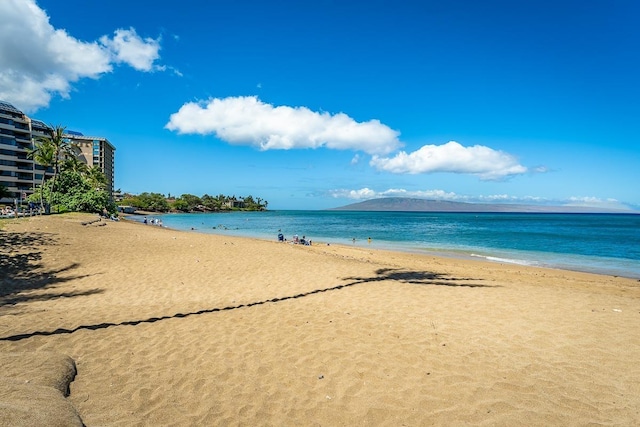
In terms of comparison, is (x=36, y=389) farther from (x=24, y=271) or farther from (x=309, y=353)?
(x=24, y=271)

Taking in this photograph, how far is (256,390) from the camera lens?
4.95 metres

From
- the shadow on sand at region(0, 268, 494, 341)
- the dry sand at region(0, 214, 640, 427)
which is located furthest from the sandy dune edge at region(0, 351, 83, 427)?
the shadow on sand at region(0, 268, 494, 341)

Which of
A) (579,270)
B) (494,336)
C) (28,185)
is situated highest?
(28,185)

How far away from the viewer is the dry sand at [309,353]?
14.4 ft

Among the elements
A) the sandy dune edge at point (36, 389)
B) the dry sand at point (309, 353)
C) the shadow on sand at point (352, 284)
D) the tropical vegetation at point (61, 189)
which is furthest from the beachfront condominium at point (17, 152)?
the sandy dune edge at point (36, 389)

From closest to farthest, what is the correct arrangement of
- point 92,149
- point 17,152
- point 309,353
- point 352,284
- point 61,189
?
point 309,353 < point 352,284 < point 61,189 < point 17,152 < point 92,149

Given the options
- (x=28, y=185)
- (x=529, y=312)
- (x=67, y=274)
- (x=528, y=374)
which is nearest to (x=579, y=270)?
(x=529, y=312)

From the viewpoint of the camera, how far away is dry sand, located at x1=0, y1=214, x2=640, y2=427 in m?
4.39

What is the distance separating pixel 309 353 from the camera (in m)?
6.16

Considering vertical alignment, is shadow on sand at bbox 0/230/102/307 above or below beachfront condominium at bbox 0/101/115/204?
below

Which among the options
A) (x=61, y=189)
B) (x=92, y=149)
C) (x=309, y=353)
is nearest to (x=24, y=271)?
(x=309, y=353)

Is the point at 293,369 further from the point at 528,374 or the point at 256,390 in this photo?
the point at 528,374

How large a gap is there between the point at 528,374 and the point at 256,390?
422 centimetres

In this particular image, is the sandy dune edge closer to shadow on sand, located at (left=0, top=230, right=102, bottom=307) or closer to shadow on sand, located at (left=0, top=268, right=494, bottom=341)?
shadow on sand, located at (left=0, top=268, right=494, bottom=341)
